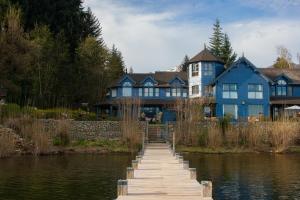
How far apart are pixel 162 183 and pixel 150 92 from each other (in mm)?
46322

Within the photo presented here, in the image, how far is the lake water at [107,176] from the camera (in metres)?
20.7

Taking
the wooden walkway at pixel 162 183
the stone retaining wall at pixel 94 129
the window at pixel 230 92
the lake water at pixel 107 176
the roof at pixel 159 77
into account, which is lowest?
the lake water at pixel 107 176

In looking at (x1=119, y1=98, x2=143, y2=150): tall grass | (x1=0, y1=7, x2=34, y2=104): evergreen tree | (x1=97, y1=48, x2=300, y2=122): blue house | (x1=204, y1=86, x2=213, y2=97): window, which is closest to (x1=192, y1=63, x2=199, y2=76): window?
(x1=97, y1=48, x2=300, y2=122): blue house

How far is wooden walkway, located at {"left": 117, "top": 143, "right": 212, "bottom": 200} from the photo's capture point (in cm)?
1555

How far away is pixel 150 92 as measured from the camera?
64938mm

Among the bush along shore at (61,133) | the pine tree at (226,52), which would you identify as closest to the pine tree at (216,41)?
the pine tree at (226,52)

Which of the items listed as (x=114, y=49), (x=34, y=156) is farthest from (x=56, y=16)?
(x=34, y=156)

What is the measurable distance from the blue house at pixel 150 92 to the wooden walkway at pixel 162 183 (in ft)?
116

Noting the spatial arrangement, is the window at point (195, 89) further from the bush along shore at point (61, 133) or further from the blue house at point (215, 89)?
the bush along shore at point (61, 133)

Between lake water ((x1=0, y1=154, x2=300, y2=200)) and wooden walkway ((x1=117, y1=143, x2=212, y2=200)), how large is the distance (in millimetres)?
1311

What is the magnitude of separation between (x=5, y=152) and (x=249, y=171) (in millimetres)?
18037

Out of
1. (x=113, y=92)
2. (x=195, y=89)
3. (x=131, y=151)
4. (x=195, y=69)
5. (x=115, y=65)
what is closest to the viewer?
(x=131, y=151)

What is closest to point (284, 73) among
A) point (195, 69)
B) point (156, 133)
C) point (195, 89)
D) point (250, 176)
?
point (195, 69)

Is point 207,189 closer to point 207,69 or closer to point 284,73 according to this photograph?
point 207,69
